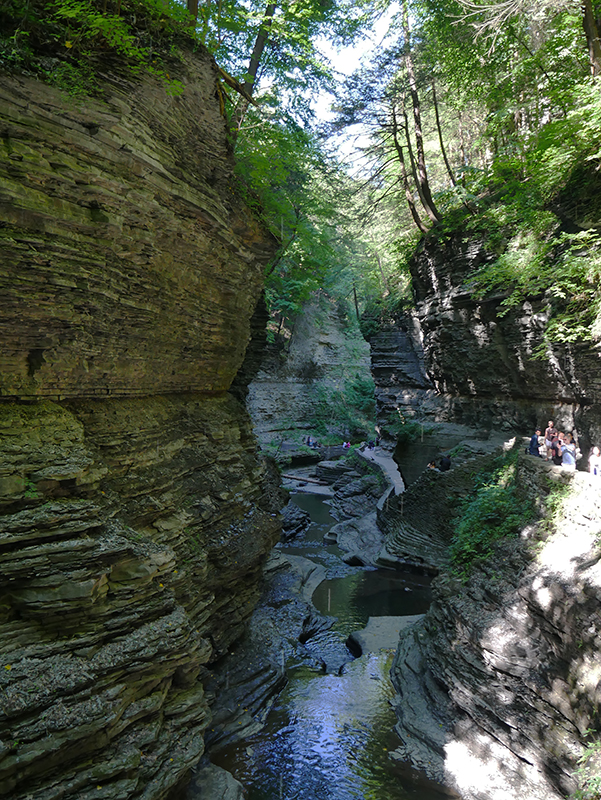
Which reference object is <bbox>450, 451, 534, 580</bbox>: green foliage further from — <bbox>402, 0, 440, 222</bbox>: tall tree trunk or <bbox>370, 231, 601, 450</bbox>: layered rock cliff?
<bbox>402, 0, 440, 222</bbox>: tall tree trunk

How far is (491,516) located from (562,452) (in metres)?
2.67

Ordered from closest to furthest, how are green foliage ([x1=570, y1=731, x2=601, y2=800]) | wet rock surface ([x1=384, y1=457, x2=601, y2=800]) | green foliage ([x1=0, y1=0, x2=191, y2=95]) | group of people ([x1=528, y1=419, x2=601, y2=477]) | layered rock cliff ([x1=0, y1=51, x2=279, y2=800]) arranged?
layered rock cliff ([x1=0, y1=51, x2=279, y2=800]) < green foliage ([x1=570, y1=731, x2=601, y2=800]) < green foliage ([x1=0, y1=0, x2=191, y2=95]) < wet rock surface ([x1=384, y1=457, x2=601, y2=800]) < group of people ([x1=528, y1=419, x2=601, y2=477])

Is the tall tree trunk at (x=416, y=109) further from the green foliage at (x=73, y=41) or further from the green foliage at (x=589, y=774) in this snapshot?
the green foliage at (x=589, y=774)

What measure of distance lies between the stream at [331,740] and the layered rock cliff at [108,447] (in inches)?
83.5

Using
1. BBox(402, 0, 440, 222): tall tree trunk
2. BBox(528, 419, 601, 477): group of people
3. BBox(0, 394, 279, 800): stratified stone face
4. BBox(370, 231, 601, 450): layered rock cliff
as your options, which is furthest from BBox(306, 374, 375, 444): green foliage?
BBox(0, 394, 279, 800): stratified stone face

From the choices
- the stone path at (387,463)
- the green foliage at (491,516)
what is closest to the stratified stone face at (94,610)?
the green foliage at (491,516)

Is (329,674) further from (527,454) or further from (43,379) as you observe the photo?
(43,379)

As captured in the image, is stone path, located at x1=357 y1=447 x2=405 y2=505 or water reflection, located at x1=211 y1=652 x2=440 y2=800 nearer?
water reflection, located at x1=211 y1=652 x2=440 y2=800

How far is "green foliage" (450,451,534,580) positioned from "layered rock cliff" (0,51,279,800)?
629 cm

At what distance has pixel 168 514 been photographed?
8.63 m

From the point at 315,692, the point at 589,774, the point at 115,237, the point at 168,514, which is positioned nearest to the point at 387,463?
the point at 315,692

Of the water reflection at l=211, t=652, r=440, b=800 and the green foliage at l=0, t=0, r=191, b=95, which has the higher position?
the green foliage at l=0, t=0, r=191, b=95

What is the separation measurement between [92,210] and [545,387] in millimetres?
15759

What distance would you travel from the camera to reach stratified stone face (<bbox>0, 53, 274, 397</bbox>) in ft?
20.2
